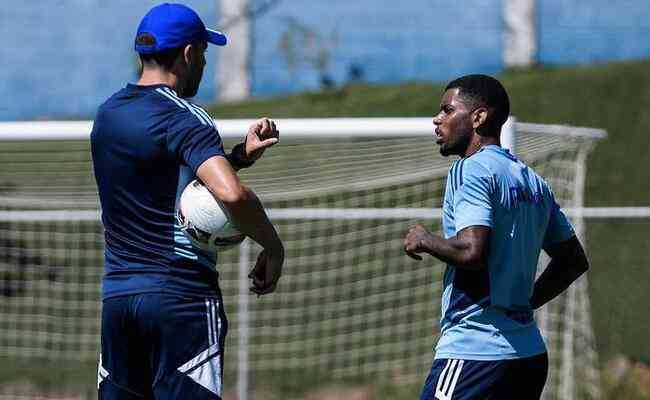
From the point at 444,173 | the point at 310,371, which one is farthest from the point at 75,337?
the point at 444,173

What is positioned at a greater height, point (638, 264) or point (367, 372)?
point (638, 264)

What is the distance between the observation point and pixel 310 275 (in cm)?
1092


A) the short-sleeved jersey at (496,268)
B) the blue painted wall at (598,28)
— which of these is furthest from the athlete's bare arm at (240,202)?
the blue painted wall at (598,28)

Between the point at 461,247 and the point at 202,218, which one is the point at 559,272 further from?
the point at 202,218

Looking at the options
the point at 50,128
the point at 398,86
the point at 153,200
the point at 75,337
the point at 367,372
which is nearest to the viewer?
the point at 153,200

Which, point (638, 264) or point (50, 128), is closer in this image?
point (50, 128)

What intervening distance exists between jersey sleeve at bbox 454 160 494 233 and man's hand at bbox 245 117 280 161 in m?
0.70

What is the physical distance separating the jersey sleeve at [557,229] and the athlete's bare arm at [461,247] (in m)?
0.55

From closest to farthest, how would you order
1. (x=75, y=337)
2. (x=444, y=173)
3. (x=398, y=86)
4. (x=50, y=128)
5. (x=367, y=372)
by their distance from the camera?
(x=50, y=128), (x=444, y=173), (x=367, y=372), (x=75, y=337), (x=398, y=86)

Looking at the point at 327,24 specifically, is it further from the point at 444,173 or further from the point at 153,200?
the point at 153,200

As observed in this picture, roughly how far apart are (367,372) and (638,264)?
8.16 ft

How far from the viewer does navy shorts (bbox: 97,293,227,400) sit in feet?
13.7

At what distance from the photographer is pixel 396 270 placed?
10.6 metres

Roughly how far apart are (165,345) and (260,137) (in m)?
0.81
